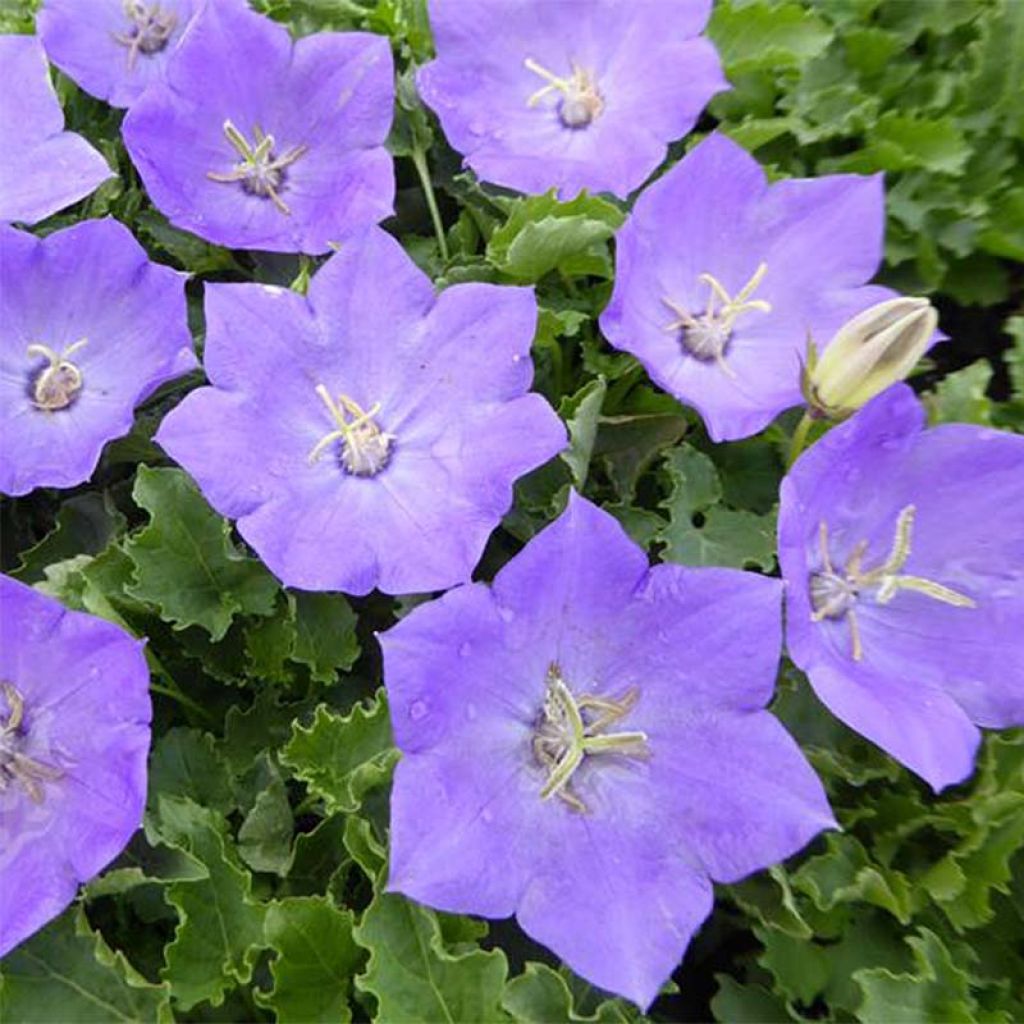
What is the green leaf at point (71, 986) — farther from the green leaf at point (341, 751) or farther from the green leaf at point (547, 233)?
the green leaf at point (547, 233)

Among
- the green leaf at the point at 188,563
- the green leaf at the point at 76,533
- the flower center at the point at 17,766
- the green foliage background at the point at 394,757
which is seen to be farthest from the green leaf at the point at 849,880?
the green leaf at the point at 76,533

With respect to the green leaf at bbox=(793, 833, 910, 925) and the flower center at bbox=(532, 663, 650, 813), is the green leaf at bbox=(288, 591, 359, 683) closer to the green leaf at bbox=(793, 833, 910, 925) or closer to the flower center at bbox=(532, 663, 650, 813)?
the flower center at bbox=(532, 663, 650, 813)

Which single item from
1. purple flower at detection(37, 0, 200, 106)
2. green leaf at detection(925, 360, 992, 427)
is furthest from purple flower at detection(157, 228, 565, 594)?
green leaf at detection(925, 360, 992, 427)

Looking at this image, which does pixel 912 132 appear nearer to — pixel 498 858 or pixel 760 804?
pixel 760 804

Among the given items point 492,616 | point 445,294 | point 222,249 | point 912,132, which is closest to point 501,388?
point 445,294

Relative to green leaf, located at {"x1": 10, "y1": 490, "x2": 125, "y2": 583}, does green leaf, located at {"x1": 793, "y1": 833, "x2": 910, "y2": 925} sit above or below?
below

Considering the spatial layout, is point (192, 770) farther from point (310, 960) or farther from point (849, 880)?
point (849, 880)
